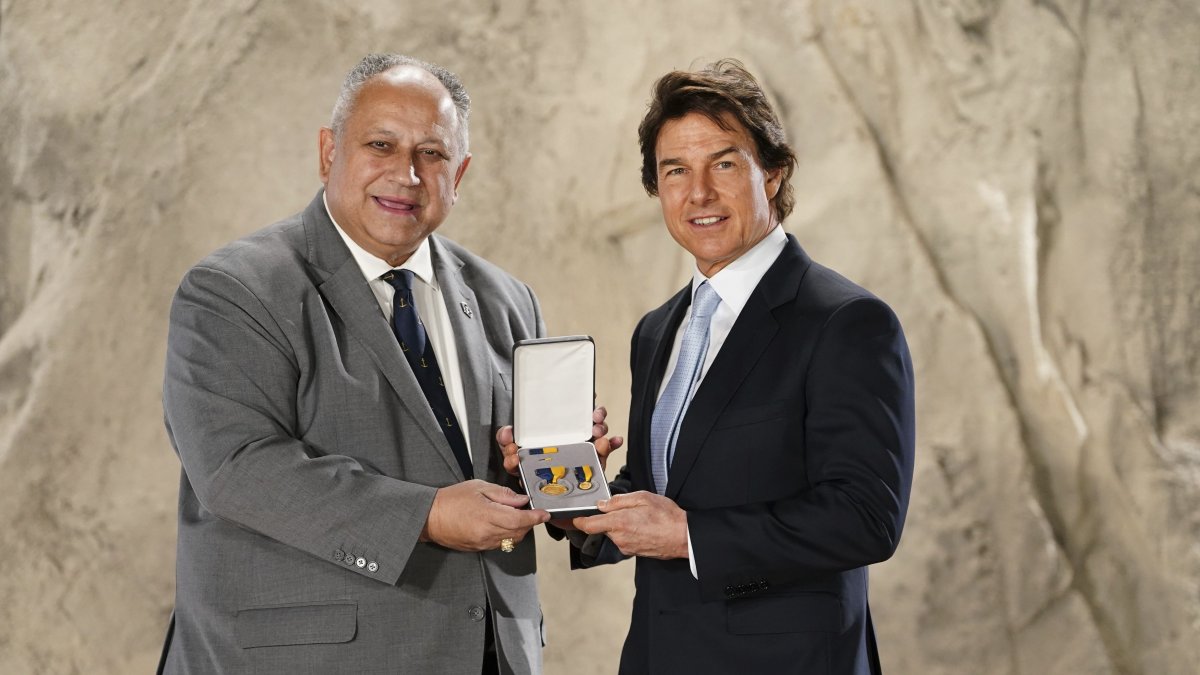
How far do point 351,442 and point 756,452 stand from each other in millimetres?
808

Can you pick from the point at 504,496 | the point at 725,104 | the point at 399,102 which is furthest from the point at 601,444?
the point at 399,102

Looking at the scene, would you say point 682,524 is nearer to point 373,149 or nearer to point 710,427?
point 710,427

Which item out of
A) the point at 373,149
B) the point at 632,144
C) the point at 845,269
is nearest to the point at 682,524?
the point at 373,149

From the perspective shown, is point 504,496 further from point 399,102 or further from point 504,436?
point 399,102

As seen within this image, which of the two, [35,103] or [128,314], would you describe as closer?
[128,314]

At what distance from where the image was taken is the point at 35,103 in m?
4.65

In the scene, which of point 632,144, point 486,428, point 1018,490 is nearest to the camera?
point 486,428

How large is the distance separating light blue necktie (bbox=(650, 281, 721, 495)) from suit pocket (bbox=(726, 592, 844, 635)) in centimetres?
32

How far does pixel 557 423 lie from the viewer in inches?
87.0

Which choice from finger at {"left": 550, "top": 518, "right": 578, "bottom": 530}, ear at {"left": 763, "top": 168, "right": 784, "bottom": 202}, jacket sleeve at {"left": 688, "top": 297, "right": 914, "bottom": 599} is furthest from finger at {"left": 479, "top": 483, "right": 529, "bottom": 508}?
ear at {"left": 763, "top": 168, "right": 784, "bottom": 202}

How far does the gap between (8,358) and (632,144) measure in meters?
2.58

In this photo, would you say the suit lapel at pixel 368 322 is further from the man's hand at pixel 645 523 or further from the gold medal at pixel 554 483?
the man's hand at pixel 645 523

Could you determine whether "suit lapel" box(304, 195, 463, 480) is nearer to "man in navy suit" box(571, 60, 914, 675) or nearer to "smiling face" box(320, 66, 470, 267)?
"smiling face" box(320, 66, 470, 267)

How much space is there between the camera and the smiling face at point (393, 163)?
8.14 ft
